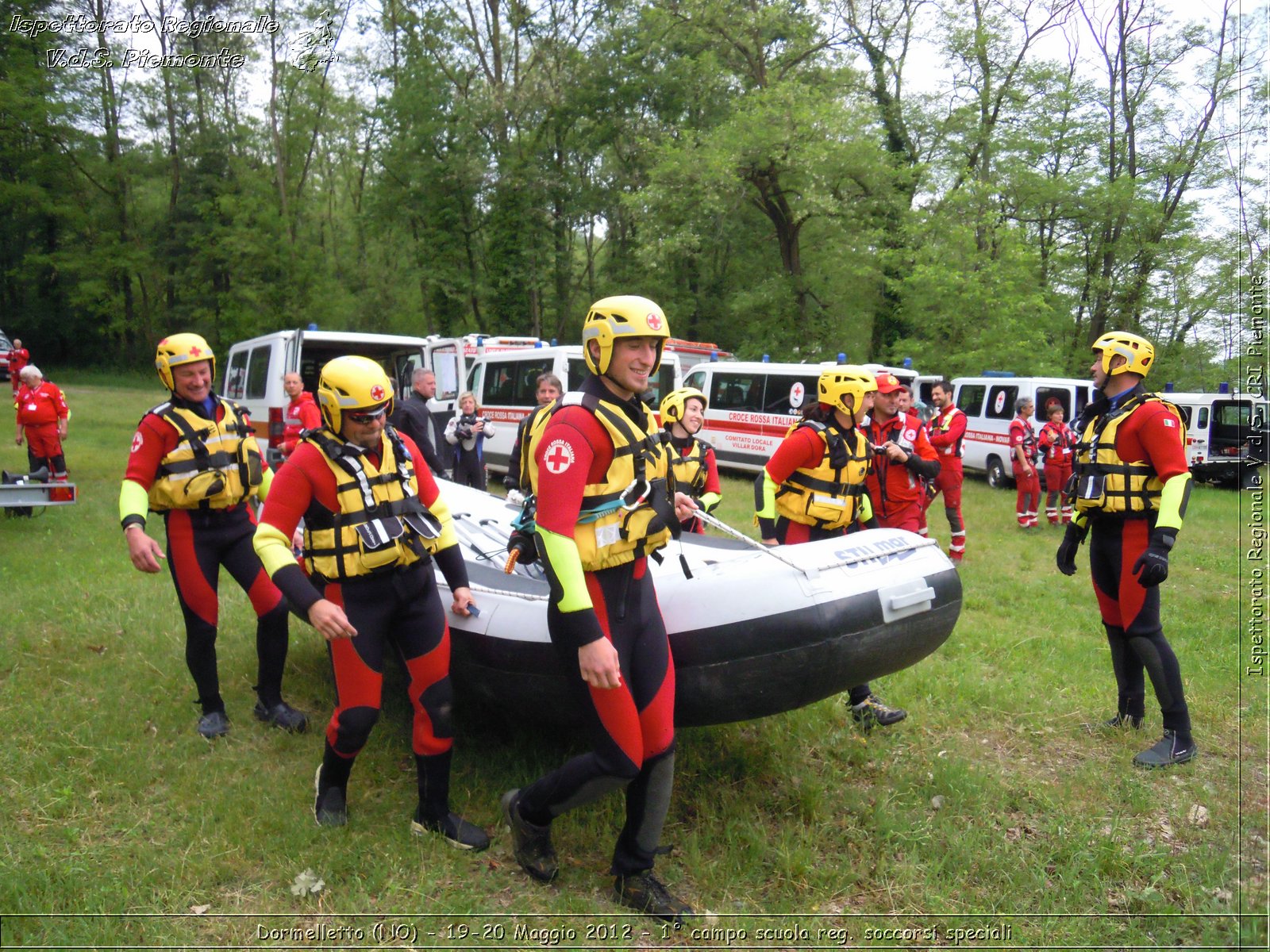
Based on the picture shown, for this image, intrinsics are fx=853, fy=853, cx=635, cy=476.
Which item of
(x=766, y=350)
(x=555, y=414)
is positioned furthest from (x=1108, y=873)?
(x=766, y=350)

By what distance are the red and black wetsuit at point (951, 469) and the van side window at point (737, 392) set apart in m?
6.14

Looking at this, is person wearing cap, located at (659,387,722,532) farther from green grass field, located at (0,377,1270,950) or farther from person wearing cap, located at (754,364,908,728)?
green grass field, located at (0,377,1270,950)

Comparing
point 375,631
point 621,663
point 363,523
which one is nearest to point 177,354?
point 363,523

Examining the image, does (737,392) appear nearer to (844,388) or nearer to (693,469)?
(693,469)

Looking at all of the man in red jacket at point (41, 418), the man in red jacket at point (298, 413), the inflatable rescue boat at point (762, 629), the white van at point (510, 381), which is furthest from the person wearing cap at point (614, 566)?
the white van at point (510, 381)

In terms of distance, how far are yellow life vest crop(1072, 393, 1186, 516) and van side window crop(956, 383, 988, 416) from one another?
12.5 metres

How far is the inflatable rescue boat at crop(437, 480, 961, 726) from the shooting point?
3234mm

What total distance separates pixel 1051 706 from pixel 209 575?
4.56 m

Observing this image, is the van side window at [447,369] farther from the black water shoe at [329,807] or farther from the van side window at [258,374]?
the black water shoe at [329,807]

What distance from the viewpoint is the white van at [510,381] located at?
13492 mm

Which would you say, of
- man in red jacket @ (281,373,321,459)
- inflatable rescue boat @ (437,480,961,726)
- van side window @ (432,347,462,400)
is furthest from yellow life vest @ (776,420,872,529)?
van side window @ (432,347,462,400)

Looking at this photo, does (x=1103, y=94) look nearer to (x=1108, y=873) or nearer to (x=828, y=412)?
(x=828, y=412)

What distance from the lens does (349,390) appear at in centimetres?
→ 321

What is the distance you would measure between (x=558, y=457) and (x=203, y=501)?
2363mm
